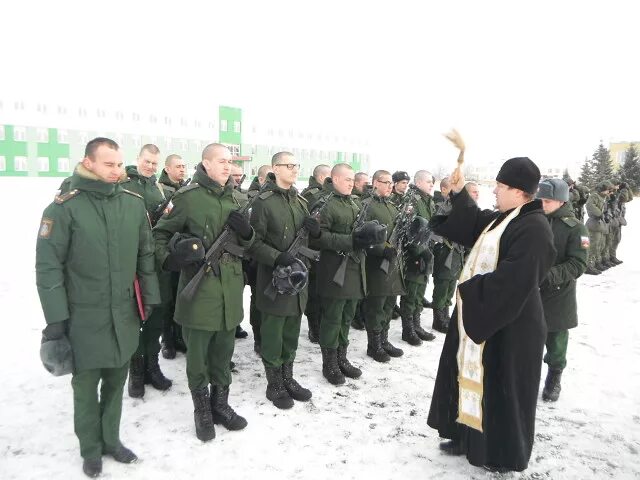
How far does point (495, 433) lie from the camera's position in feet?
9.37

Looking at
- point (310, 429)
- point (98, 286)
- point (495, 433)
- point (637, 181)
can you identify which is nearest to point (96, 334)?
point (98, 286)

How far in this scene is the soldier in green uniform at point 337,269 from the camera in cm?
432

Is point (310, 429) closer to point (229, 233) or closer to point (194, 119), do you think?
point (229, 233)

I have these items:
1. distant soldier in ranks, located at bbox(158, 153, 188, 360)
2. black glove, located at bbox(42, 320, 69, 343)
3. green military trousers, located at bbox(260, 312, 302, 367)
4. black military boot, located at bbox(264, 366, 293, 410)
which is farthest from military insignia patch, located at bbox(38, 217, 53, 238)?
black military boot, located at bbox(264, 366, 293, 410)

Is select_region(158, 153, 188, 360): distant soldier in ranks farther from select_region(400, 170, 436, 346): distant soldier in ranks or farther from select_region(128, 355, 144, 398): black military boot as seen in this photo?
select_region(400, 170, 436, 346): distant soldier in ranks

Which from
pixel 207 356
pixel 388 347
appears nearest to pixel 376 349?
pixel 388 347

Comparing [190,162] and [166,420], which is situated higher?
[190,162]

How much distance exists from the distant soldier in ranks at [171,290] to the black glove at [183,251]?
1218mm

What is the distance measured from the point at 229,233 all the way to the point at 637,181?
4228cm

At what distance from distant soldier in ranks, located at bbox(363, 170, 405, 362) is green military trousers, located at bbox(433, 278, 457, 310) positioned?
1.34 m

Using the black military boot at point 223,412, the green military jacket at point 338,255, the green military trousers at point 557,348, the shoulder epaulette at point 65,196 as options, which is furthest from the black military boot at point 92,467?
the green military trousers at point 557,348

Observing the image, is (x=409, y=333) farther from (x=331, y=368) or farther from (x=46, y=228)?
(x=46, y=228)

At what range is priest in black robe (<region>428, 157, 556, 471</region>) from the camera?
8.59 ft

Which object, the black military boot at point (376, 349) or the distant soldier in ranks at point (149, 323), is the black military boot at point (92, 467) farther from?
the black military boot at point (376, 349)
